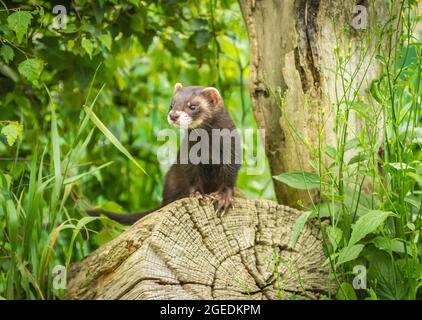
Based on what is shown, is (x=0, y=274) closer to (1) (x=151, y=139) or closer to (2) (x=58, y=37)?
(2) (x=58, y=37)

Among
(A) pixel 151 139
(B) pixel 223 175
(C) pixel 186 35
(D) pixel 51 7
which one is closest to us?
(B) pixel 223 175

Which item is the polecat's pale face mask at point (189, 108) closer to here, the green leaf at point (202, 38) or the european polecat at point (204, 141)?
the european polecat at point (204, 141)

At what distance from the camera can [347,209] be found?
3.62m

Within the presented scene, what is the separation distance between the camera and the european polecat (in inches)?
168

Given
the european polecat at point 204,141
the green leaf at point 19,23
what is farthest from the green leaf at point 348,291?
the green leaf at point 19,23

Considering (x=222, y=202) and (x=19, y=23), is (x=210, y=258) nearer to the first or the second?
(x=222, y=202)

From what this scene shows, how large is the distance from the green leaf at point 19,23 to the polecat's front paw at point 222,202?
128 centimetres

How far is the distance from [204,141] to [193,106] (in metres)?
0.27

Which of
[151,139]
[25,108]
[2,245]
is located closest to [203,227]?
[2,245]

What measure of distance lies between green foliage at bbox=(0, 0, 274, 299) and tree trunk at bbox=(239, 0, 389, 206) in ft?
2.77

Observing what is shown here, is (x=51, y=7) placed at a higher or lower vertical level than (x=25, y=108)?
higher
